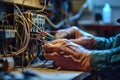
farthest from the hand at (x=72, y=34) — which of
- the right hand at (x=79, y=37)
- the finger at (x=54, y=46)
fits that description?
the finger at (x=54, y=46)

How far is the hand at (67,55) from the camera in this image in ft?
3.41

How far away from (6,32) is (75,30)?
1.72ft

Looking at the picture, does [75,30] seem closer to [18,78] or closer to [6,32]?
[6,32]

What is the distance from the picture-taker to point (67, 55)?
1057mm

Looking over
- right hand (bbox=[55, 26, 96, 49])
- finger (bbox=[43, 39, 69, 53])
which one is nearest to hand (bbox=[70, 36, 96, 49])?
right hand (bbox=[55, 26, 96, 49])

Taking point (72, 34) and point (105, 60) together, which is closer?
point (105, 60)

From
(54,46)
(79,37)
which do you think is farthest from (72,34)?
(54,46)

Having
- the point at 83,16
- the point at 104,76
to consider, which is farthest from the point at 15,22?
the point at 83,16

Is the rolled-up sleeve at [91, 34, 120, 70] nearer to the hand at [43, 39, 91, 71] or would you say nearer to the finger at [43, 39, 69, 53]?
the hand at [43, 39, 91, 71]

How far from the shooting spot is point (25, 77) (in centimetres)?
88

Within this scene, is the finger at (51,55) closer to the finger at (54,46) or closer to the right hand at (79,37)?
the finger at (54,46)

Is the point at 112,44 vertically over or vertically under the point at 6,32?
under

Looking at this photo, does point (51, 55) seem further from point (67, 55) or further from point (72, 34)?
point (72, 34)

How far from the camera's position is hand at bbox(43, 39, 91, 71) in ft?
3.41
